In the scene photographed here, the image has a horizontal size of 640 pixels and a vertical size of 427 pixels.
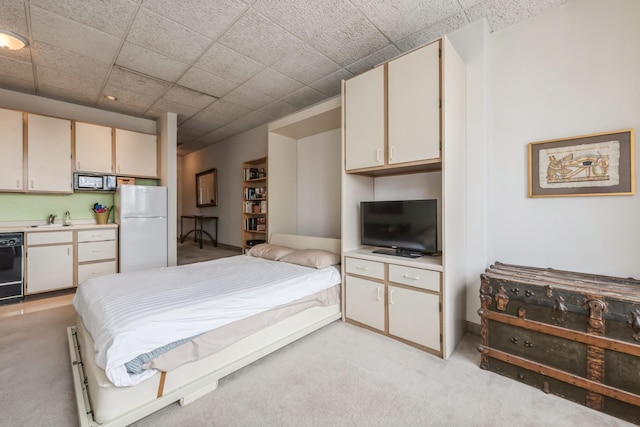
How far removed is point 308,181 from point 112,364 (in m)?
3.29

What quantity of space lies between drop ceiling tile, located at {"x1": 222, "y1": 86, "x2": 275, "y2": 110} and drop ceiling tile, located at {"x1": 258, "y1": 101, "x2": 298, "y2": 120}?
118 millimetres

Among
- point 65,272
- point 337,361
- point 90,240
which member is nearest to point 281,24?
point 337,361

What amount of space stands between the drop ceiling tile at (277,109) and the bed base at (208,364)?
3201 millimetres

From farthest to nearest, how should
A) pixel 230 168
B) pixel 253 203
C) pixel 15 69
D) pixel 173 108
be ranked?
pixel 230 168 < pixel 253 203 < pixel 173 108 < pixel 15 69

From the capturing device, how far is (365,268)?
2.64 m

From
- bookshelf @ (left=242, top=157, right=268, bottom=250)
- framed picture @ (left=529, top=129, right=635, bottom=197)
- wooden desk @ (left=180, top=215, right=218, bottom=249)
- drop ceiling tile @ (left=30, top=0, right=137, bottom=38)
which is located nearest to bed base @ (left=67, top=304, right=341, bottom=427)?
framed picture @ (left=529, top=129, right=635, bottom=197)

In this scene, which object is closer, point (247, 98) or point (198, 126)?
point (247, 98)

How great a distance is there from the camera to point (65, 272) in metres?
3.78

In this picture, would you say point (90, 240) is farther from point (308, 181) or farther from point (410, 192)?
point (410, 192)

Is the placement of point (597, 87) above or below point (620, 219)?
above

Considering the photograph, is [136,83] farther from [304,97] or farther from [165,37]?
[304,97]

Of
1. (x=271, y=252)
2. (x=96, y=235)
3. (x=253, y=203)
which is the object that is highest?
(x=253, y=203)

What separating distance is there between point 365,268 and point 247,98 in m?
3.10

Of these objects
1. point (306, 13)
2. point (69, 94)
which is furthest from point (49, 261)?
point (306, 13)
